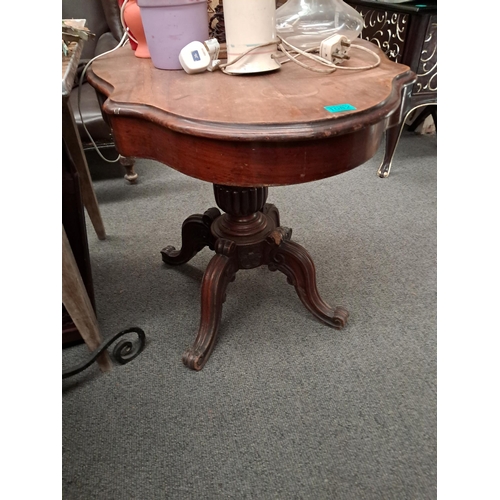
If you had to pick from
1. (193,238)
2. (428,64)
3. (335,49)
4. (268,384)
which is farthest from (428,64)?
(268,384)

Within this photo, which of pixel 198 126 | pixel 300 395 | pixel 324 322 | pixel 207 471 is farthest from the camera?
pixel 324 322

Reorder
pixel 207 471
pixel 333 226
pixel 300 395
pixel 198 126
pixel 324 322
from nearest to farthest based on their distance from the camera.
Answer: pixel 198 126 < pixel 207 471 < pixel 300 395 < pixel 324 322 < pixel 333 226

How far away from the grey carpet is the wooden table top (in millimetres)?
503

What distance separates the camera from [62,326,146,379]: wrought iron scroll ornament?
0.88 metres

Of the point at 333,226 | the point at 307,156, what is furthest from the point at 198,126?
the point at 333,226

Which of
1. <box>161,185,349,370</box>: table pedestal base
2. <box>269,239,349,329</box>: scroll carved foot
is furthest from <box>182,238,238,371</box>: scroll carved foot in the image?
<box>269,239,349,329</box>: scroll carved foot

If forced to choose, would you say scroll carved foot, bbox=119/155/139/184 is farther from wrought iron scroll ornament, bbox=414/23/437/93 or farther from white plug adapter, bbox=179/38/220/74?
wrought iron scroll ornament, bbox=414/23/437/93

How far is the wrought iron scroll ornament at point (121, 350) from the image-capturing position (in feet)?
2.89

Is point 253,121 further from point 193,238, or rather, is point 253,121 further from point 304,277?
point 193,238

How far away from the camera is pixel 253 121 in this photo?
55cm

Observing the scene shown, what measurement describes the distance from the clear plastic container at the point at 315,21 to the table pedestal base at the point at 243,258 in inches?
13.9

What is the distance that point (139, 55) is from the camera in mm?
889

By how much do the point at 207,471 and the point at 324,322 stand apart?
0.45m

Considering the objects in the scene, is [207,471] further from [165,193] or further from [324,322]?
[165,193]
